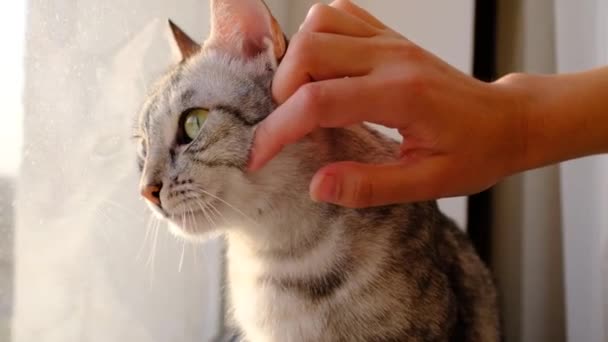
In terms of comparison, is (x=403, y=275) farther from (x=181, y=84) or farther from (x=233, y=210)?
(x=181, y=84)

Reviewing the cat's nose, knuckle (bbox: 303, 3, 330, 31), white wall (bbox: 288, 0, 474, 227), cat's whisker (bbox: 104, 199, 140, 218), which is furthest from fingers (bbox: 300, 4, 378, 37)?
white wall (bbox: 288, 0, 474, 227)

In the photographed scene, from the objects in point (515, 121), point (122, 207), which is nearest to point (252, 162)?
point (515, 121)

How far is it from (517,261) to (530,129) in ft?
3.01

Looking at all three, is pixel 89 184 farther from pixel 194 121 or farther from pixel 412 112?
pixel 412 112

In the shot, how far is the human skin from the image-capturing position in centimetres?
60

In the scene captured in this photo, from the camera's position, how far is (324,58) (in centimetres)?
62

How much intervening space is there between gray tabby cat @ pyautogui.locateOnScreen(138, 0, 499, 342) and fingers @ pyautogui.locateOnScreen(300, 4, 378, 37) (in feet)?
0.26

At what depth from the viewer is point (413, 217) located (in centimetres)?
87

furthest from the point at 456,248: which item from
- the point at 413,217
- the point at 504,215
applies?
the point at 504,215

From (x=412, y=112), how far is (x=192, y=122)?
29cm

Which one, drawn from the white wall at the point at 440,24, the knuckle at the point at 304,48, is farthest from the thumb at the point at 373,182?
the white wall at the point at 440,24

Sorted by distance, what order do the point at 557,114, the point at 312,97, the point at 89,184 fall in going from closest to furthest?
the point at 312,97 < the point at 557,114 < the point at 89,184

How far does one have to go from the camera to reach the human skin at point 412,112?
0.60 m

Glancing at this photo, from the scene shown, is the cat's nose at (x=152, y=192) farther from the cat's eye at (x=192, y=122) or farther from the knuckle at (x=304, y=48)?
the knuckle at (x=304, y=48)
